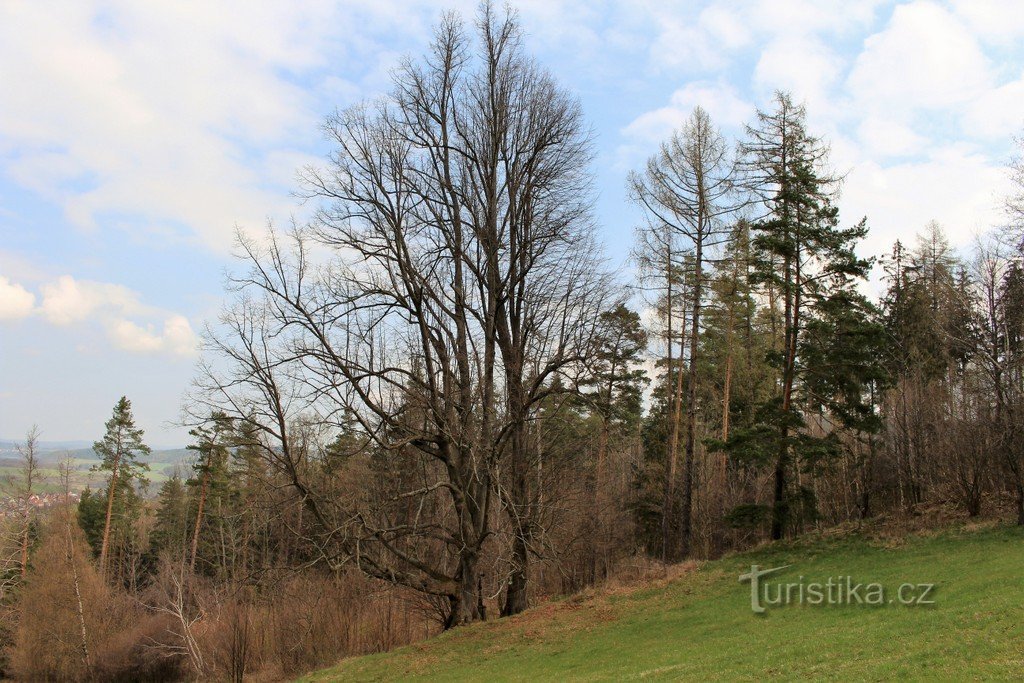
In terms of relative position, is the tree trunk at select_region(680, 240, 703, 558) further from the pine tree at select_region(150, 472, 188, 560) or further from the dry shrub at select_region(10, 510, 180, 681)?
the pine tree at select_region(150, 472, 188, 560)

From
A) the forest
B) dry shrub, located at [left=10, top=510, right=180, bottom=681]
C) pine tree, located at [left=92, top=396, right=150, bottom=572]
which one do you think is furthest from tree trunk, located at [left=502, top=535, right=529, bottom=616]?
pine tree, located at [left=92, top=396, right=150, bottom=572]

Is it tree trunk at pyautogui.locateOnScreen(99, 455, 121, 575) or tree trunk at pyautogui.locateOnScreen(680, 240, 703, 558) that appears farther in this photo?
tree trunk at pyautogui.locateOnScreen(99, 455, 121, 575)

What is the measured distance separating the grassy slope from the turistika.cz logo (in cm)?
31

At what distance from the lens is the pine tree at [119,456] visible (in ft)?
122

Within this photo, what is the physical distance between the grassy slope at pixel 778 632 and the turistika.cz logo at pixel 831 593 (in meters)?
0.31

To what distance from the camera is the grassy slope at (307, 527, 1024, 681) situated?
814 cm

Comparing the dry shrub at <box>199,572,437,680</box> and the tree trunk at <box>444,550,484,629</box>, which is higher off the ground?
the tree trunk at <box>444,550,484,629</box>

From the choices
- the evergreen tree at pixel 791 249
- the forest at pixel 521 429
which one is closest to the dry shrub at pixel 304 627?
the forest at pixel 521 429

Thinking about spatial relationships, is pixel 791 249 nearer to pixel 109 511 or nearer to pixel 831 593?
pixel 831 593

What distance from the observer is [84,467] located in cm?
3569

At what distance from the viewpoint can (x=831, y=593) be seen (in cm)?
1341

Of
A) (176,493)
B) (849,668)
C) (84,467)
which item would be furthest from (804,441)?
(176,493)

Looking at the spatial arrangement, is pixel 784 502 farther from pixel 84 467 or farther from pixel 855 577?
pixel 84 467

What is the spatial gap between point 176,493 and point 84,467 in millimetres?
10775
